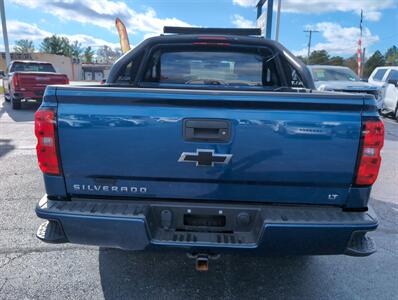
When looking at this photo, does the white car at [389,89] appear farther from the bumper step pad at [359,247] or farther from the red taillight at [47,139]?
the red taillight at [47,139]

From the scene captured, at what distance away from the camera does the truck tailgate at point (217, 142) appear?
2043 mm

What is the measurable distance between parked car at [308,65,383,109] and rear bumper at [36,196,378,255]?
29.4ft

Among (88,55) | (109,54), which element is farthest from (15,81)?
(88,55)

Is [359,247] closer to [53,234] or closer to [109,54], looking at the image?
[53,234]

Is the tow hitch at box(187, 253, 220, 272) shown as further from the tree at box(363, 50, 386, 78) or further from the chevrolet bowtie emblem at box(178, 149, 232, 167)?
the tree at box(363, 50, 386, 78)

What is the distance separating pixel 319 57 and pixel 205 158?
83.9 meters

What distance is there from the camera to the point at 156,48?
12.6 ft

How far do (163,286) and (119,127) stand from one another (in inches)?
56.4

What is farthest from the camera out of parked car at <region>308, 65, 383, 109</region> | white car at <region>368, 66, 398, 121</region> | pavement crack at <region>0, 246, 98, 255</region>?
white car at <region>368, 66, 398, 121</region>

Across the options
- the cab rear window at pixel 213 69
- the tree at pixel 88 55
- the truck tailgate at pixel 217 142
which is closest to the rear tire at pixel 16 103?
the cab rear window at pixel 213 69

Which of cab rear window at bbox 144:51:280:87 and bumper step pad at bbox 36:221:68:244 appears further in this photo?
cab rear window at bbox 144:51:280:87

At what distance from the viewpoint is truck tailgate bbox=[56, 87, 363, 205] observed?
6.70 feet

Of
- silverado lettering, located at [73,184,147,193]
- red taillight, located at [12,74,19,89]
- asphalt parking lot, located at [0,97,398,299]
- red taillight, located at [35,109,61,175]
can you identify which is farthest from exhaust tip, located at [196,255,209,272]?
red taillight, located at [12,74,19,89]

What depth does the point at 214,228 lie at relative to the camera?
2273mm
